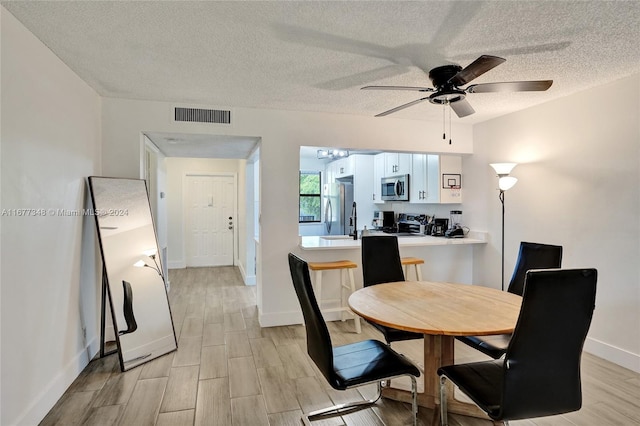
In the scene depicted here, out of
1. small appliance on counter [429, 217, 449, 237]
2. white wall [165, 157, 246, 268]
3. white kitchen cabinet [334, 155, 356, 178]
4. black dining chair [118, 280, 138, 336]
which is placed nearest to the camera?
black dining chair [118, 280, 138, 336]

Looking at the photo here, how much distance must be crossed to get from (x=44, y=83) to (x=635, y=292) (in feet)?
15.4

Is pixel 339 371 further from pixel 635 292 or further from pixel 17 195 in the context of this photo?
pixel 635 292

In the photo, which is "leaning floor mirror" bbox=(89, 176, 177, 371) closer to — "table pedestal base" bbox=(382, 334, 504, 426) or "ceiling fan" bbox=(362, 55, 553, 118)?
"table pedestal base" bbox=(382, 334, 504, 426)

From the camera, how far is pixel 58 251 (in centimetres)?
252

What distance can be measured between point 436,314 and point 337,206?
5246 millimetres

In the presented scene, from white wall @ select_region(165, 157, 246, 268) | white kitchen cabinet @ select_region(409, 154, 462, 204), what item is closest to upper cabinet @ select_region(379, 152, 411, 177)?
white kitchen cabinet @ select_region(409, 154, 462, 204)

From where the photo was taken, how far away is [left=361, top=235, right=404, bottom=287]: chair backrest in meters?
3.11

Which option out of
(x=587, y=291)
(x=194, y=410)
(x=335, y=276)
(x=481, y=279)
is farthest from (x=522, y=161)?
(x=194, y=410)

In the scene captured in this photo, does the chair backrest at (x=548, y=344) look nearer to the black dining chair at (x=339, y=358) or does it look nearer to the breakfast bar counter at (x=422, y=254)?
the black dining chair at (x=339, y=358)

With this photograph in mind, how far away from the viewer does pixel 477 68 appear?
1.96m

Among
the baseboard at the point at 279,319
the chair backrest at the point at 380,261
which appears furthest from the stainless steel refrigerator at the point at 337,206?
the chair backrest at the point at 380,261

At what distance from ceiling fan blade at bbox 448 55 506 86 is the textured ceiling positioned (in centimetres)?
25

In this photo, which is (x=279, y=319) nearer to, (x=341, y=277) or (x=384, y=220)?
(x=341, y=277)

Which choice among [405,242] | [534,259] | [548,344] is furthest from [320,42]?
[405,242]
